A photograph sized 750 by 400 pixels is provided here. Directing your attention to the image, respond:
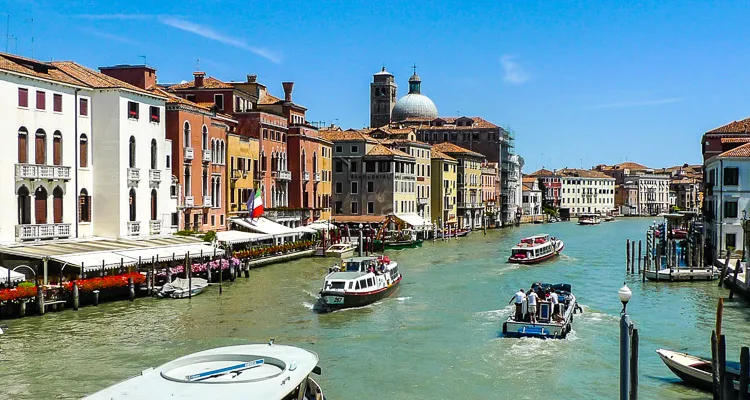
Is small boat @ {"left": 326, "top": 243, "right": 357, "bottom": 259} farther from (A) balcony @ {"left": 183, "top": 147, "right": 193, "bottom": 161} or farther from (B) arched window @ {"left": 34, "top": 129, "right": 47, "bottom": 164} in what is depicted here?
(B) arched window @ {"left": 34, "top": 129, "right": 47, "bottom": 164}

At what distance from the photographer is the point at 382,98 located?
10156 centimetres

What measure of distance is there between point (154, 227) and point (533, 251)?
16951 mm

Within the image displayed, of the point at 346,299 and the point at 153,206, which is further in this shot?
the point at 153,206

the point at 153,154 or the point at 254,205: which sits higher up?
the point at 153,154

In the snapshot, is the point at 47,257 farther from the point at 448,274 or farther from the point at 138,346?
the point at 448,274

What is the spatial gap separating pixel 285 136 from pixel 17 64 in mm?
21000

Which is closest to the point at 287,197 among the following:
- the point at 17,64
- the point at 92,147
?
the point at 92,147

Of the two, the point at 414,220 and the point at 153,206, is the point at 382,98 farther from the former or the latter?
the point at 153,206

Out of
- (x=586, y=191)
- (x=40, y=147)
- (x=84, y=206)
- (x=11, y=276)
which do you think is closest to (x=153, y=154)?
(x=84, y=206)

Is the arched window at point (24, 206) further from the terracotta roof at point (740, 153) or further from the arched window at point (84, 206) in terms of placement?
the terracotta roof at point (740, 153)

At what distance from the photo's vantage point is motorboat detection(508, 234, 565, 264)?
38.4m

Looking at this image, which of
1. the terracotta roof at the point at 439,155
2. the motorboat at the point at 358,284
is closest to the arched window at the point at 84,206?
the motorboat at the point at 358,284

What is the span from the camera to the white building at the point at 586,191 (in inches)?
4675

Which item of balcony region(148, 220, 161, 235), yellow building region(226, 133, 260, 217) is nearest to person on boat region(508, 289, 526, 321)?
balcony region(148, 220, 161, 235)
